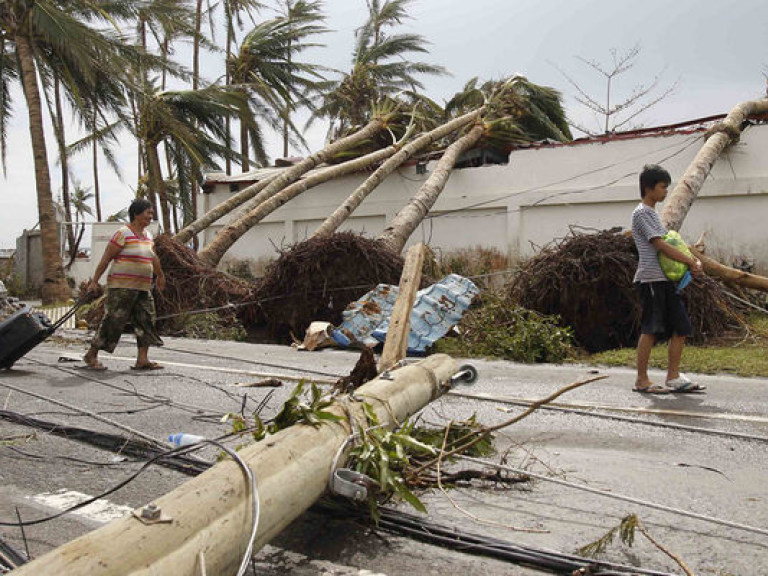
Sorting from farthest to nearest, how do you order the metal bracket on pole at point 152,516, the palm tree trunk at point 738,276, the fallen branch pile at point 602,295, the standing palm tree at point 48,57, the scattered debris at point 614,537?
the standing palm tree at point 48,57
the fallen branch pile at point 602,295
the palm tree trunk at point 738,276
the scattered debris at point 614,537
the metal bracket on pole at point 152,516

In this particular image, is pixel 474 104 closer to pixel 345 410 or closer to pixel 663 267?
pixel 663 267

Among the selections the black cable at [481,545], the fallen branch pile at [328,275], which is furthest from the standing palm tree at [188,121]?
the black cable at [481,545]

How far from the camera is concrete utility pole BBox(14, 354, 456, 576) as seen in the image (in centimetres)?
168

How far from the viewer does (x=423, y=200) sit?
42.8ft

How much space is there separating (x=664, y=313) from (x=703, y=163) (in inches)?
243

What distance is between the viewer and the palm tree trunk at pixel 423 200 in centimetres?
1189

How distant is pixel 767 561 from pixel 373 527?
133 cm

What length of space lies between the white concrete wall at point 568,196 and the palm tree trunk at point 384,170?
2.31 feet

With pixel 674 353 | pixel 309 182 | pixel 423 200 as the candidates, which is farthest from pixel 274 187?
pixel 674 353

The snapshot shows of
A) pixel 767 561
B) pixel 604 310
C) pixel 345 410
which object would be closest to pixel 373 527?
pixel 345 410

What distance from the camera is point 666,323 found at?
5.53 m

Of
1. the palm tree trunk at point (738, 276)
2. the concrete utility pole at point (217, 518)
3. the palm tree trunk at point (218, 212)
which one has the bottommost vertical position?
the concrete utility pole at point (217, 518)

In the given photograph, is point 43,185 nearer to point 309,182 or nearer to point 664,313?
point 309,182

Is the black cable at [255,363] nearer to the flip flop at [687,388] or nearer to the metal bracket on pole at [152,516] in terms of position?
the flip flop at [687,388]
